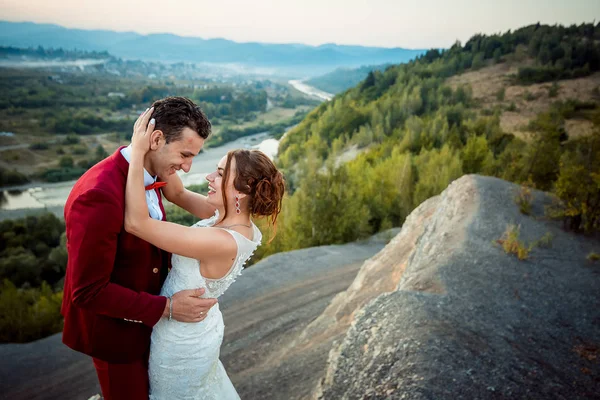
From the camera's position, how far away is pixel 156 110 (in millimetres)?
2854

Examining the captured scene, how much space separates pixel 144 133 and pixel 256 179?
3.18 feet

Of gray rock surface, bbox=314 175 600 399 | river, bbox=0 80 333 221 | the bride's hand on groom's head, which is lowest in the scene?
river, bbox=0 80 333 221

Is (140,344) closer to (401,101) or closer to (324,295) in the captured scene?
(324,295)

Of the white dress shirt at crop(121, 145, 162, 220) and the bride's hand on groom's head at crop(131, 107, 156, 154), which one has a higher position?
the bride's hand on groom's head at crop(131, 107, 156, 154)

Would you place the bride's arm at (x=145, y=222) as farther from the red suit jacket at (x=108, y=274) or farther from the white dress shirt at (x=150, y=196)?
the white dress shirt at (x=150, y=196)

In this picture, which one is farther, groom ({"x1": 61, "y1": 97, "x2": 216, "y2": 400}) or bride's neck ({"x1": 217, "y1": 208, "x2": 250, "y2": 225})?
bride's neck ({"x1": 217, "y1": 208, "x2": 250, "y2": 225})

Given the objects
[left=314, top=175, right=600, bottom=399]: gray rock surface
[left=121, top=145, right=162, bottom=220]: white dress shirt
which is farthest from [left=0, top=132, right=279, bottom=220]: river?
[left=121, top=145, right=162, bottom=220]: white dress shirt

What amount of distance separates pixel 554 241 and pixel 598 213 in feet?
6.90

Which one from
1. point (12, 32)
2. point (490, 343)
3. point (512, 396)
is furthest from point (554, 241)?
point (12, 32)

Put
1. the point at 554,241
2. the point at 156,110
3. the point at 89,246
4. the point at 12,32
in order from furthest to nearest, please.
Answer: the point at 12,32 < the point at 554,241 < the point at 156,110 < the point at 89,246

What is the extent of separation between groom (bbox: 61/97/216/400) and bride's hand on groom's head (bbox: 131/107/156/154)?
0.23 ft

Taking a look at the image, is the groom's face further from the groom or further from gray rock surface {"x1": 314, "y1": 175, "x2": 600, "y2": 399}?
gray rock surface {"x1": 314, "y1": 175, "x2": 600, "y2": 399}

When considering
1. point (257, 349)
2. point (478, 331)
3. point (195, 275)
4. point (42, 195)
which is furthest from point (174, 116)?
point (42, 195)

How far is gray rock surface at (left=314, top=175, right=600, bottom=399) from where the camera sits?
4488mm
